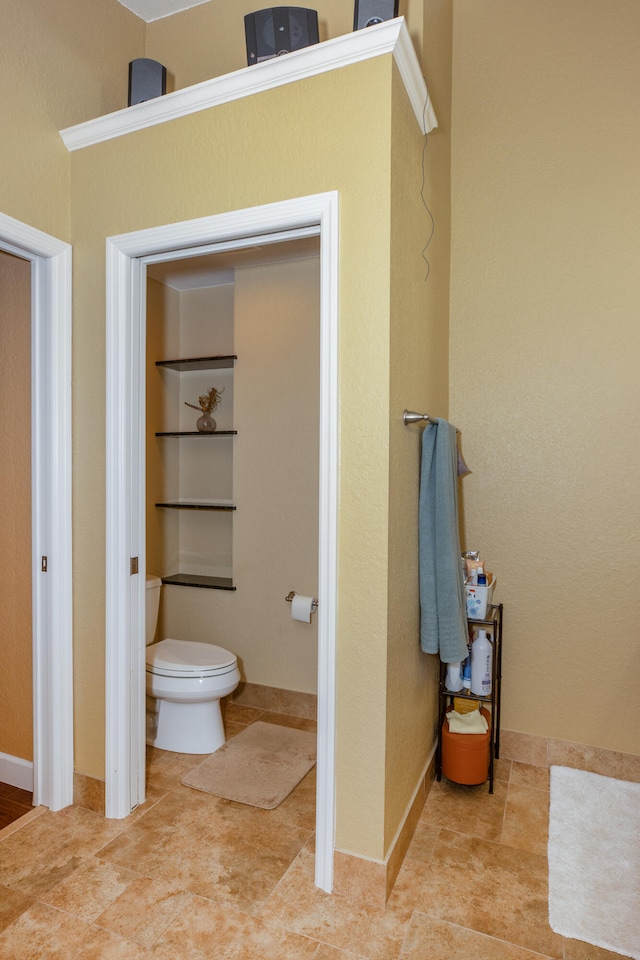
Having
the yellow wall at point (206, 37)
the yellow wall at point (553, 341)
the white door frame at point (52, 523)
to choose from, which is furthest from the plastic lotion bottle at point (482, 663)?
the yellow wall at point (206, 37)

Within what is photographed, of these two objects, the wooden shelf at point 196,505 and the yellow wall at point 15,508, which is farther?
the wooden shelf at point 196,505

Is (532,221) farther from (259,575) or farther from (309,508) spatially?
(259,575)

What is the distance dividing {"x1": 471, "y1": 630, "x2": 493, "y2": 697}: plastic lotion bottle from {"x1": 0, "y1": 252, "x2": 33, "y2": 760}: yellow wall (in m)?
1.77

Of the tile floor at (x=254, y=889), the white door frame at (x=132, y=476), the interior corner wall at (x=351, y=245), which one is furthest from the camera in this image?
the white door frame at (x=132, y=476)

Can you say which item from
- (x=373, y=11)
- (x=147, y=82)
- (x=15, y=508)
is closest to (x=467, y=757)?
(x=15, y=508)

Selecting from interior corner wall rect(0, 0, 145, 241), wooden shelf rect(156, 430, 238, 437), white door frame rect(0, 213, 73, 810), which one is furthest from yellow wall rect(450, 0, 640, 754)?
white door frame rect(0, 213, 73, 810)

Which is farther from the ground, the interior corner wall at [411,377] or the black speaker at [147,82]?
the black speaker at [147,82]

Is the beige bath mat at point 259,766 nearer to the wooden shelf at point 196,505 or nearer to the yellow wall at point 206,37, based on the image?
the wooden shelf at point 196,505

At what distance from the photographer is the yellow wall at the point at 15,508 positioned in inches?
92.1

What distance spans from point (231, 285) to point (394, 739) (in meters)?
2.64

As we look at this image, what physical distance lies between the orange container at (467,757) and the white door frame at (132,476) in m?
0.73

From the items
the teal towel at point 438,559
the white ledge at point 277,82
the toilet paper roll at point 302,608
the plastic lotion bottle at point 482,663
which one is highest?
the white ledge at point 277,82

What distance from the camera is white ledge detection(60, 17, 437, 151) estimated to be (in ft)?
5.61

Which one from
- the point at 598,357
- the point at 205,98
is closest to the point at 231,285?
the point at 205,98
